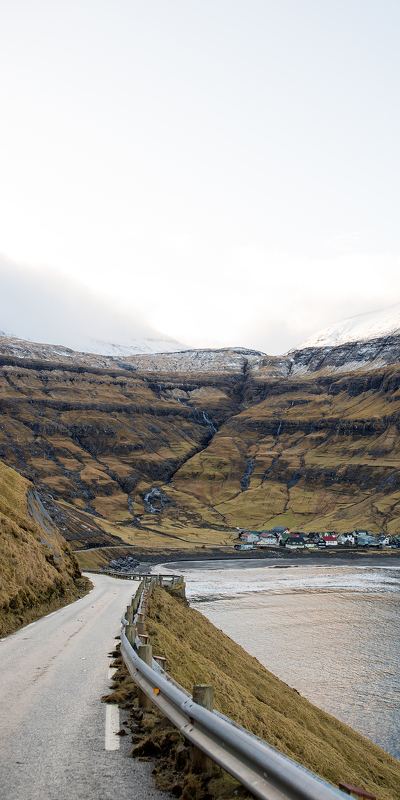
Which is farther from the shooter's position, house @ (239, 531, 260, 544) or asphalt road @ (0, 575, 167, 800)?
house @ (239, 531, 260, 544)

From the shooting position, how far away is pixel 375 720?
25.8 metres

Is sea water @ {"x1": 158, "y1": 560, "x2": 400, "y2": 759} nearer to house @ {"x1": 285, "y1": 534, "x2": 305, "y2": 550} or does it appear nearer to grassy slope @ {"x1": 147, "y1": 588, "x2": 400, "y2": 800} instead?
grassy slope @ {"x1": 147, "y1": 588, "x2": 400, "y2": 800}

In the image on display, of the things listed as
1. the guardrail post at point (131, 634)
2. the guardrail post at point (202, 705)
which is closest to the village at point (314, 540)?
the guardrail post at point (131, 634)

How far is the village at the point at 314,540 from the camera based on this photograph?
141375mm

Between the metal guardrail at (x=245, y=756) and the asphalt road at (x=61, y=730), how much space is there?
0.77 m

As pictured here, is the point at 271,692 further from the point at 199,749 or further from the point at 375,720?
the point at 199,749

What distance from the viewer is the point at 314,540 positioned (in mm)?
146875

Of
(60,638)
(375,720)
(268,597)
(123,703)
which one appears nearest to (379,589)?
(268,597)

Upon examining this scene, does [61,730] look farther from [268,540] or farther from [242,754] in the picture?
[268,540]

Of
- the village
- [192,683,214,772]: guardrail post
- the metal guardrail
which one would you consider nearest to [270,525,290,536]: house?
the village

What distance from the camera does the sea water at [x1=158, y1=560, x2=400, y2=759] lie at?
28.0 meters

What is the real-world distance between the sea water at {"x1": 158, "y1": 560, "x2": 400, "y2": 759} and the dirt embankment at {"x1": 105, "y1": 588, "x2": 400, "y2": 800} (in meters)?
4.36

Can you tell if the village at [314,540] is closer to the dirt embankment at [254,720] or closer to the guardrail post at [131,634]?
the dirt embankment at [254,720]

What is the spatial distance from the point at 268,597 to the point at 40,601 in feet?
151
